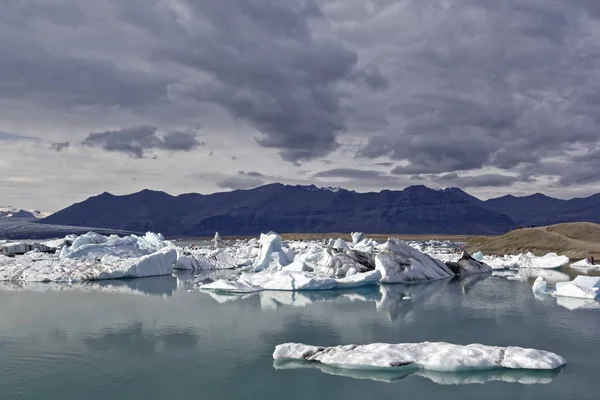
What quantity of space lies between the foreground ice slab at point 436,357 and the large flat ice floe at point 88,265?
33399 mm

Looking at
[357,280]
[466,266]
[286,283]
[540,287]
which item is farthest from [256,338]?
[466,266]

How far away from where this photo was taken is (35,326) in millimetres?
24484

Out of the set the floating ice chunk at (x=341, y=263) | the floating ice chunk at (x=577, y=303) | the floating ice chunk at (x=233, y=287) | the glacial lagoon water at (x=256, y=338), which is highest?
the floating ice chunk at (x=341, y=263)

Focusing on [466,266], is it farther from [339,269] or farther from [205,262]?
[205,262]

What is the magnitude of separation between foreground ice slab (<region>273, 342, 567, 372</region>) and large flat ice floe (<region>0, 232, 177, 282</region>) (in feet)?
110

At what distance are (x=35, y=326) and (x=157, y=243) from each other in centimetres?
4666

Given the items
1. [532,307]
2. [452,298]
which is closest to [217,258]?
[452,298]

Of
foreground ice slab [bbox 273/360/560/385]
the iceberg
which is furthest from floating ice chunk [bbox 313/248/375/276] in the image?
the iceberg

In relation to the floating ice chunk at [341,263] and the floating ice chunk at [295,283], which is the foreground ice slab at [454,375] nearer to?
the floating ice chunk at [295,283]

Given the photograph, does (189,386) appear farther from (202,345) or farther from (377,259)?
(377,259)

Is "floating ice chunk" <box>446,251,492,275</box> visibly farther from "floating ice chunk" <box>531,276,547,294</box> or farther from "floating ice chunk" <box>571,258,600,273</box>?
"floating ice chunk" <box>531,276,547,294</box>

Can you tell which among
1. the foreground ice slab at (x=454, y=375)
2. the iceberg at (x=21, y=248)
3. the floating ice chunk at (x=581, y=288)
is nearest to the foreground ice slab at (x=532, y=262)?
the floating ice chunk at (x=581, y=288)

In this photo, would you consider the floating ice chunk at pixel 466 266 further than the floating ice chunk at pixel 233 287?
Yes

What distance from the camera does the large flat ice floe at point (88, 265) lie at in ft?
147
